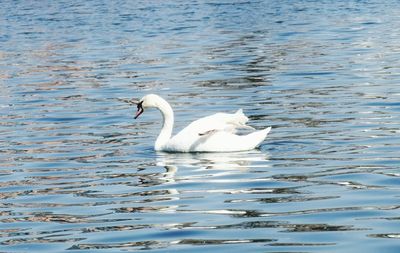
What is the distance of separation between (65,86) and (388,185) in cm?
1555

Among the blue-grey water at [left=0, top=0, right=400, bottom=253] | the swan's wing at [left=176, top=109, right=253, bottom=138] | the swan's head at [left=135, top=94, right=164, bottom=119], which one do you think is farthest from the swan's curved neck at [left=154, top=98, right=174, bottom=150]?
the swan's wing at [left=176, top=109, right=253, bottom=138]

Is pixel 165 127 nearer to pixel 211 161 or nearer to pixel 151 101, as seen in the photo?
pixel 151 101

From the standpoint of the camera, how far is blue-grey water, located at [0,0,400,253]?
1058 centimetres

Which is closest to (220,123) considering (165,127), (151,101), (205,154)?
(205,154)

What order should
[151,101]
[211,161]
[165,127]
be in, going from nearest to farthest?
[211,161], [165,127], [151,101]

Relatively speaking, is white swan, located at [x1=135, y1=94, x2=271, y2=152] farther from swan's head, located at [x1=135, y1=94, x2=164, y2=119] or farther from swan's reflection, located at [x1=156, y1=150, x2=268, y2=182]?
swan's head, located at [x1=135, y1=94, x2=164, y2=119]

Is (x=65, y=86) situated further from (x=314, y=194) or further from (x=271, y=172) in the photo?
(x=314, y=194)

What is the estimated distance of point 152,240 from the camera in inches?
404

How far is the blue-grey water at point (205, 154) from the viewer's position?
10578mm

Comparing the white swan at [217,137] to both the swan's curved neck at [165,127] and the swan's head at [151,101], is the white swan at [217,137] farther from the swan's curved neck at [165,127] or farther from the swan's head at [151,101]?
the swan's head at [151,101]

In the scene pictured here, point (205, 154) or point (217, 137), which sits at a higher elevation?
point (217, 137)

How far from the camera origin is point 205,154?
16.3 meters

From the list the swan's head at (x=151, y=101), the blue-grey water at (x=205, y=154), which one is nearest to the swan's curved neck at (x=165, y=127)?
the swan's head at (x=151, y=101)

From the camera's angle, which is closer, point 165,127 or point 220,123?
point 220,123
